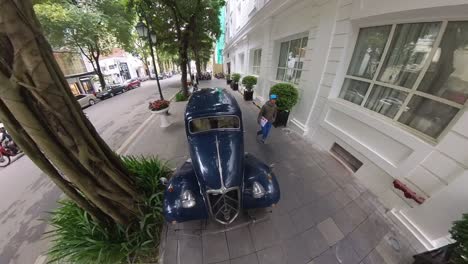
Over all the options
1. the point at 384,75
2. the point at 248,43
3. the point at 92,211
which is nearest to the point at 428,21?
the point at 384,75

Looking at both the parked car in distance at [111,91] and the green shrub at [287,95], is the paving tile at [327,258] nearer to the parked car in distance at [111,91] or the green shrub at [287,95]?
the green shrub at [287,95]

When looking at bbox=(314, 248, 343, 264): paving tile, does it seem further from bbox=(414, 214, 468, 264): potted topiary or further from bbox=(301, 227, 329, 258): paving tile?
bbox=(414, 214, 468, 264): potted topiary

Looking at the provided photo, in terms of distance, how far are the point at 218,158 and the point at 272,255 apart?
1553mm

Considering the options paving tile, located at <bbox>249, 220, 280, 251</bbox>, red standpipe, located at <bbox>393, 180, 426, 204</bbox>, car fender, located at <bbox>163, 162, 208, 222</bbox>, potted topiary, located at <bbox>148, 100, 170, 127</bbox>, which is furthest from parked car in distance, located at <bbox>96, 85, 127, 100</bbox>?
red standpipe, located at <bbox>393, 180, 426, 204</bbox>

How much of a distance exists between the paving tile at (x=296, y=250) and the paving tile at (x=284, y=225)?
0.26ft

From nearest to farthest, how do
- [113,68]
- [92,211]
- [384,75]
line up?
[92,211]
[384,75]
[113,68]

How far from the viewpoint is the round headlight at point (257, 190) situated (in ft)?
7.48

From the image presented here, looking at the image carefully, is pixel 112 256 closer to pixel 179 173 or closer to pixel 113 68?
pixel 179 173

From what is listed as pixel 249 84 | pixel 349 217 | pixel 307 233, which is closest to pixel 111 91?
pixel 249 84

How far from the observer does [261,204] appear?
7.57 ft

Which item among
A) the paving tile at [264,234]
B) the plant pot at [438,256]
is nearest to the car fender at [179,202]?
the paving tile at [264,234]

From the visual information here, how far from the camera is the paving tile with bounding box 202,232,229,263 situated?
2.13 meters

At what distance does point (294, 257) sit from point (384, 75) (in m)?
3.66

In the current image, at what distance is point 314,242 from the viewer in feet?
7.52
